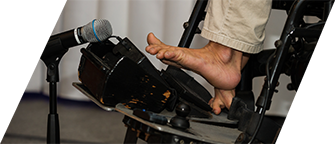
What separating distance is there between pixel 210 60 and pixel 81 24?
116 cm

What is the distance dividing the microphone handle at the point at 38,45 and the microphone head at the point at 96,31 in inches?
1.2

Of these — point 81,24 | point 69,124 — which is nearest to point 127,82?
point 69,124

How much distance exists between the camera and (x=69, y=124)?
1.31 metres

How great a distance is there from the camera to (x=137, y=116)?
0.52 metres

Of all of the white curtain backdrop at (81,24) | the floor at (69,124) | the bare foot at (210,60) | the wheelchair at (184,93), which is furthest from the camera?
the white curtain backdrop at (81,24)

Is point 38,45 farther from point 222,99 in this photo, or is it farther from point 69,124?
point 69,124

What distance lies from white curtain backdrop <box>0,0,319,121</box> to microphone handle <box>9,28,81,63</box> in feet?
2.93

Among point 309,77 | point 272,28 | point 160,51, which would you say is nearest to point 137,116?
point 160,51

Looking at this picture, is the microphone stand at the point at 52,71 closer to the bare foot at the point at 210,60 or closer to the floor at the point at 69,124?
the bare foot at the point at 210,60

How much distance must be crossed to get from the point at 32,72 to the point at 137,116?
1530 mm

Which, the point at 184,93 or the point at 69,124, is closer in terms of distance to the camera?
the point at 184,93

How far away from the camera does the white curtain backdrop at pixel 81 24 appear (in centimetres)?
146

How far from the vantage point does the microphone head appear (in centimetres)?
62

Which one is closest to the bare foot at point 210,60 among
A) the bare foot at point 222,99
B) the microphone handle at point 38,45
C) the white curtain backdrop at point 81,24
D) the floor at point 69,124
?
the bare foot at point 222,99
